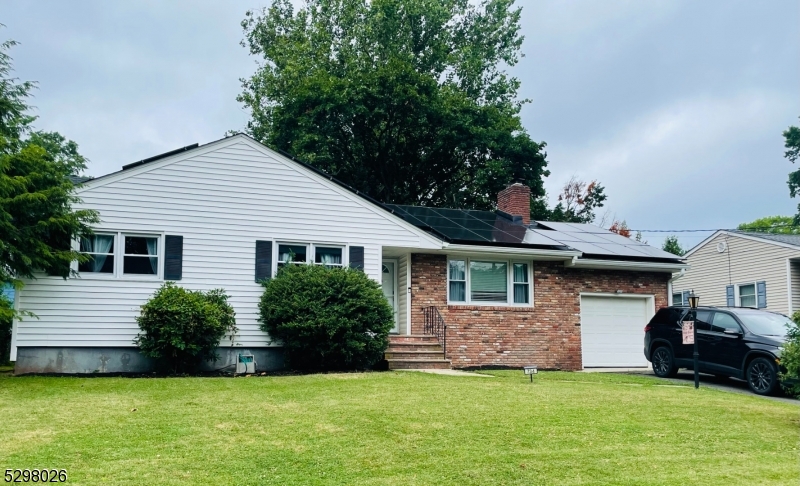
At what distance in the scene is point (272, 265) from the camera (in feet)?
50.7

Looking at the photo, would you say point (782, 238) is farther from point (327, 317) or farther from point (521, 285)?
point (327, 317)

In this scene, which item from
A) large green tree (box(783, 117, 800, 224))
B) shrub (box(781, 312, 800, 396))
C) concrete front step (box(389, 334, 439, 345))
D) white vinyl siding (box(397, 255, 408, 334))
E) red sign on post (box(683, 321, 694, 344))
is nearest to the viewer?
shrub (box(781, 312, 800, 396))

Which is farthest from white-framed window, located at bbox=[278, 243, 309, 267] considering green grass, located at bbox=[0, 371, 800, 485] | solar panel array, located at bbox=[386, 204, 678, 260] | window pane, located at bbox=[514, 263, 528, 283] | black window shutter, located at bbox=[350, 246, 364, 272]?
window pane, located at bbox=[514, 263, 528, 283]

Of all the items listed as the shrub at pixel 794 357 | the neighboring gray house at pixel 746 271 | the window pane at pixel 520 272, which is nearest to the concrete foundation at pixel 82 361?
the window pane at pixel 520 272

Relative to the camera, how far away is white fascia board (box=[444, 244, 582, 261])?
55.6 feet

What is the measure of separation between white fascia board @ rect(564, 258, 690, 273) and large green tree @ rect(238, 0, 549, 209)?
11.4 meters

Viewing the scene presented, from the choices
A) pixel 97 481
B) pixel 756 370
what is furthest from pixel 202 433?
pixel 756 370

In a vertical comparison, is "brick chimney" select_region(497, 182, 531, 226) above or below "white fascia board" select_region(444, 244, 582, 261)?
above

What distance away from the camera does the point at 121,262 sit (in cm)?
1435

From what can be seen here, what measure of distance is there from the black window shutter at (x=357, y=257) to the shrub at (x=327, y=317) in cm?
107

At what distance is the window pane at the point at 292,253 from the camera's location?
1566 centimetres

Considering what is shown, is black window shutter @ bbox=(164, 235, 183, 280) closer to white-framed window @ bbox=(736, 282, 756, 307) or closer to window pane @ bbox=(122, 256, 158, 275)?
window pane @ bbox=(122, 256, 158, 275)

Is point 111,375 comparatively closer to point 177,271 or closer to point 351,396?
point 177,271

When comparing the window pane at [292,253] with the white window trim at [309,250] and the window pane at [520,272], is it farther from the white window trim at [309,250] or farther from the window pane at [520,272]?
the window pane at [520,272]
